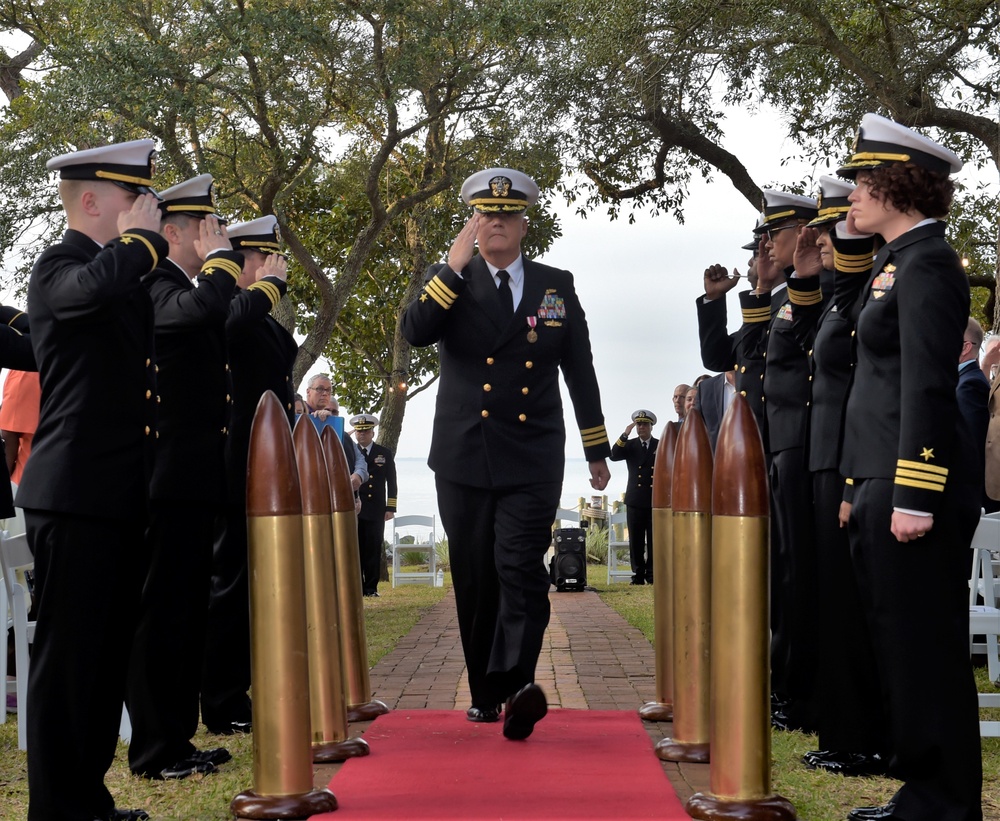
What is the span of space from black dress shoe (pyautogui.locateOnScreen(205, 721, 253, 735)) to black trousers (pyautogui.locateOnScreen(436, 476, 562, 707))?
3.76 feet

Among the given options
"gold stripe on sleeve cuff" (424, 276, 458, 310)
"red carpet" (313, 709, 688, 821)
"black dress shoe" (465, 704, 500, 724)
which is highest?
"gold stripe on sleeve cuff" (424, 276, 458, 310)

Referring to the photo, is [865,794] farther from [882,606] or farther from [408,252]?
[408,252]

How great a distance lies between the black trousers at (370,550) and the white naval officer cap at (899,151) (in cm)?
1370

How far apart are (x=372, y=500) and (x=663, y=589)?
42.2 feet

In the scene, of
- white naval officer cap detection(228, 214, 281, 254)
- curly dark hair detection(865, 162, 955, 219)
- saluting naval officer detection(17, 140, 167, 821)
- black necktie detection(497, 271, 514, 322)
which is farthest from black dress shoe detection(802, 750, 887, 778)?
white naval officer cap detection(228, 214, 281, 254)

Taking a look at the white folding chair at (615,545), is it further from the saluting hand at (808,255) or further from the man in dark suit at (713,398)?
the saluting hand at (808,255)

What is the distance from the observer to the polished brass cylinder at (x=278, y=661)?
4211 mm

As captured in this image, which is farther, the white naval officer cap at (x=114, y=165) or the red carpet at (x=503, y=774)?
the white naval officer cap at (x=114, y=165)

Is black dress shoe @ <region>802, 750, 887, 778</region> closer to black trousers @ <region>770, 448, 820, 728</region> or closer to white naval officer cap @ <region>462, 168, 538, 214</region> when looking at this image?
black trousers @ <region>770, 448, 820, 728</region>

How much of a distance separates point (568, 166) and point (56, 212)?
7.99 m

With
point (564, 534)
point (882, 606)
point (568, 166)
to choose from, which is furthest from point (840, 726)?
point (568, 166)

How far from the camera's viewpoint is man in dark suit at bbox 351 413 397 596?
59.7 ft

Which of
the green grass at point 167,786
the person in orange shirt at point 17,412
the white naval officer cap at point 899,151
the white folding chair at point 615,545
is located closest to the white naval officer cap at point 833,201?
the white naval officer cap at point 899,151

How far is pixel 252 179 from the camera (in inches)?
840
